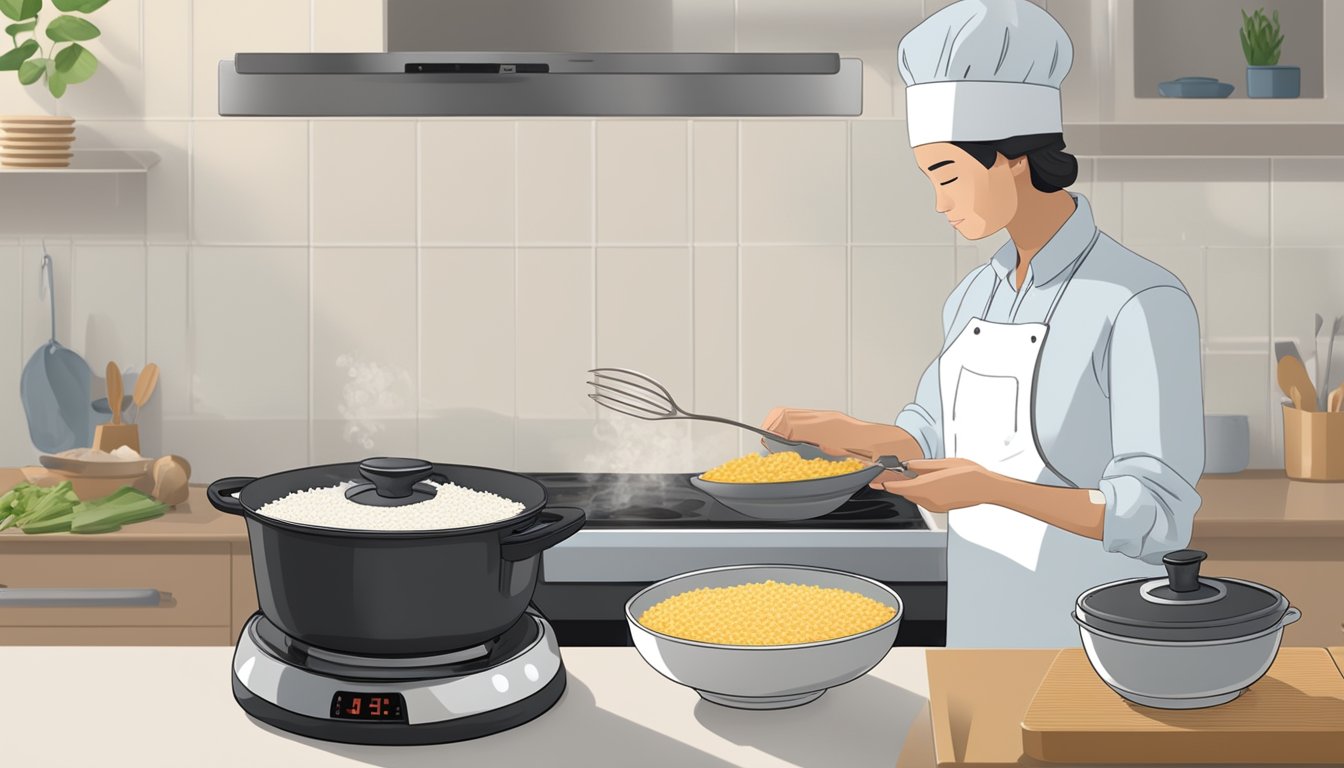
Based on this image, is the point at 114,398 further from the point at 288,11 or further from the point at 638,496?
the point at 638,496

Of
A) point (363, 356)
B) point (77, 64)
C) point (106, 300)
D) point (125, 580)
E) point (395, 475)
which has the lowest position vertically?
point (125, 580)

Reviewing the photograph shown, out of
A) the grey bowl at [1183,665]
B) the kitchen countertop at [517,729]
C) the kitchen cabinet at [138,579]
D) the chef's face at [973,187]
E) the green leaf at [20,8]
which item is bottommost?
the kitchen cabinet at [138,579]

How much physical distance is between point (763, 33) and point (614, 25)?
A: 0.47m

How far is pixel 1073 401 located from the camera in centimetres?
165

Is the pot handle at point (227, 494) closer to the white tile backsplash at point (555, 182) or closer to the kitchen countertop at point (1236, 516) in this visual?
the kitchen countertop at point (1236, 516)

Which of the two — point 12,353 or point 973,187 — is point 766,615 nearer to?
point 973,187

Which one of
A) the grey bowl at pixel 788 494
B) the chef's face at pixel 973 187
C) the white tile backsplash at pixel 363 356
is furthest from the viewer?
the white tile backsplash at pixel 363 356

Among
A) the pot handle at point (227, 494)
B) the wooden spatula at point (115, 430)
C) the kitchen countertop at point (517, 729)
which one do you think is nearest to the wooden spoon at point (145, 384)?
the wooden spatula at point (115, 430)

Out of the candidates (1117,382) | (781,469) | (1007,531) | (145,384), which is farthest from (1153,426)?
(145,384)

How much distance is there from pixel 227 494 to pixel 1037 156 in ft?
3.62

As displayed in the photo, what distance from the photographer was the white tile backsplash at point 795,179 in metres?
→ 2.79

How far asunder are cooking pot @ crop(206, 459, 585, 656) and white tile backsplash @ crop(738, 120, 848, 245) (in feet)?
5.81

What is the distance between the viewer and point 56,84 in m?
2.73

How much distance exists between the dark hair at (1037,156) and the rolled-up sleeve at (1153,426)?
195mm
